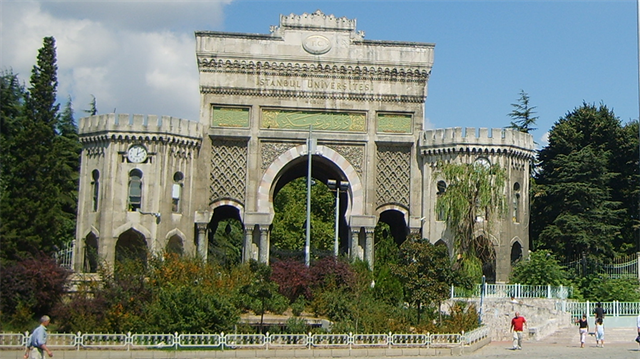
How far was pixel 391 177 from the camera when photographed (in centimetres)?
3647

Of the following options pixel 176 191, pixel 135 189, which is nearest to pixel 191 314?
pixel 176 191

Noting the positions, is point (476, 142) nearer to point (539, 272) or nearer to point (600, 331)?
point (539, 272)

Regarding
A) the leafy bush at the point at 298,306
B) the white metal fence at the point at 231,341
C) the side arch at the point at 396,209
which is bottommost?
the white metal fence at the point at 231,341

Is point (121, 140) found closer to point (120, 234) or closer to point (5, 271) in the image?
point (120, 234)

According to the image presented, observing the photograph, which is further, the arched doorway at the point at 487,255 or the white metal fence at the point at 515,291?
the arched doorway at the point at 487,255

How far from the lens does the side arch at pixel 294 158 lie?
35594mm

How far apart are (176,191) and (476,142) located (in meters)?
12.1

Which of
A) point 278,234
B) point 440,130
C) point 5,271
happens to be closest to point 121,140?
point 5,271

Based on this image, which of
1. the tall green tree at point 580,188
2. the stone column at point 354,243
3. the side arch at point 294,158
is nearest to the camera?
the stone column at point 354,243

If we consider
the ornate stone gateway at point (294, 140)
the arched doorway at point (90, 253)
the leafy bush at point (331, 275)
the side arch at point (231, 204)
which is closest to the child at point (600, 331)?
the leafy bush at point (331, 275)

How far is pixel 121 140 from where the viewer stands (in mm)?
34469

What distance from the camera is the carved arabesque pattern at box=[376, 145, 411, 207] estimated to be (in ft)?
119

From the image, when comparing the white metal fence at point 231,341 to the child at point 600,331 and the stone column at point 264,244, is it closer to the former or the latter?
the child at point 600,331

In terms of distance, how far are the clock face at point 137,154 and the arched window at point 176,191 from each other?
1.42m
